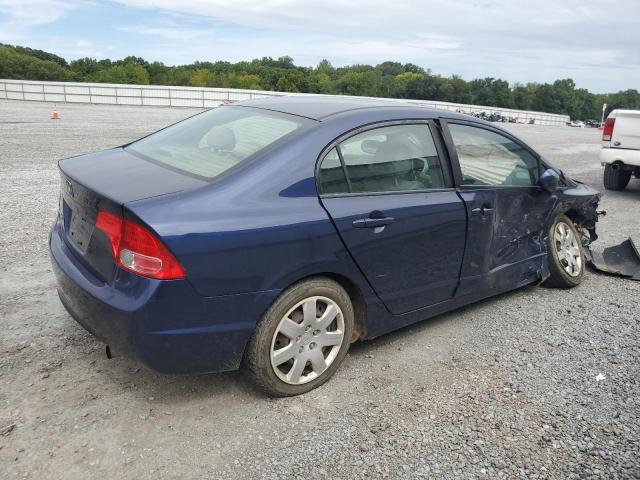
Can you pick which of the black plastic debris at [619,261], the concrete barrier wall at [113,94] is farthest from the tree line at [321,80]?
the black plastic debris at [619,261]

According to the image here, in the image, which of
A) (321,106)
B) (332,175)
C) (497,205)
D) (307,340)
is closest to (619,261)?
(497,205)

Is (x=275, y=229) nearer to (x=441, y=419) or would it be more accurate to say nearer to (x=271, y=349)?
(x=271, y=349)

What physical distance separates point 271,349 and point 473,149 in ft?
6.80

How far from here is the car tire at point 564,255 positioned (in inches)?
186

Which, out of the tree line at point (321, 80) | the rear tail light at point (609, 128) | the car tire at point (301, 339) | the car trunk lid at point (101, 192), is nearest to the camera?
the car trunk lid at point (101, 192)

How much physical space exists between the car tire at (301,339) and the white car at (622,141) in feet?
26.6

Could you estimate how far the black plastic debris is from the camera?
5375mm

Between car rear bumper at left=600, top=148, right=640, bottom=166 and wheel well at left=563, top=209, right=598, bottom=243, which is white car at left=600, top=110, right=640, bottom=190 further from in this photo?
wheel well at left=563, top=209, right=598, bottom=243

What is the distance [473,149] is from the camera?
3.95m

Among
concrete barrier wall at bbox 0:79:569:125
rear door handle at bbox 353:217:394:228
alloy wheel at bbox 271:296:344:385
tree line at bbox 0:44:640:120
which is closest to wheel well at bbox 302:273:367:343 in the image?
alloy wheel at bbox 271:296:344:385

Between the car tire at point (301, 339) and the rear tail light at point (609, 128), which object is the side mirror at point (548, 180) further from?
the rear tail light at point (609, 128)

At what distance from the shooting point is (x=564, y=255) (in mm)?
4887

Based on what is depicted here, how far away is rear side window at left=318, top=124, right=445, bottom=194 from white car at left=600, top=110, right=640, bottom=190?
23.6ft

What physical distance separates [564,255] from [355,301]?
2.50m
